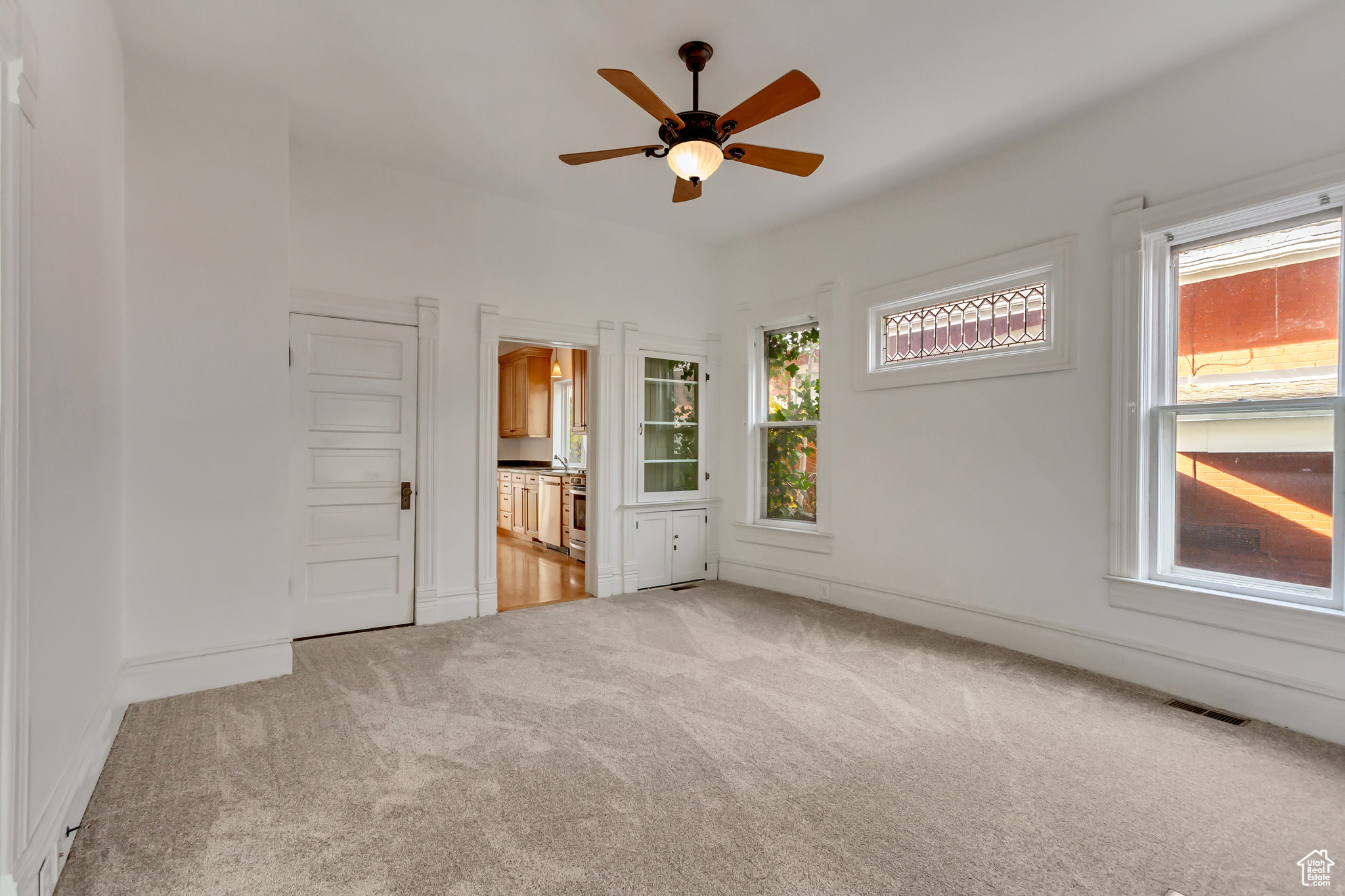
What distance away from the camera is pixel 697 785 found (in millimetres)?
2322

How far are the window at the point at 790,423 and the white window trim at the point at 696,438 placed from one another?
55 centimetres

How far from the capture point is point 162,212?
10.3 feet

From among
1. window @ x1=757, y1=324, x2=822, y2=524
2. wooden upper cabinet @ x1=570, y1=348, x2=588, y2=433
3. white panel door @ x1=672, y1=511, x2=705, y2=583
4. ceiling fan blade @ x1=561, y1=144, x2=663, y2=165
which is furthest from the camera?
wooden upper cabinet @ x1=570, y1=348, x2=588, y2=433

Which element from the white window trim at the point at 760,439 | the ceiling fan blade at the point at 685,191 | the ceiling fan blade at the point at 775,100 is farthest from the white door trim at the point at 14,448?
the white window trim at the point at 760,439

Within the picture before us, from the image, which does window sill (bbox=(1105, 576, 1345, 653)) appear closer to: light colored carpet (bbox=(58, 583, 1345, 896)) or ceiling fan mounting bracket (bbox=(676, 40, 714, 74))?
light colored carpet (bbox=(58, 583, 1345, 896))

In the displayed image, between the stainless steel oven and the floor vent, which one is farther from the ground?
the stainless steel oven

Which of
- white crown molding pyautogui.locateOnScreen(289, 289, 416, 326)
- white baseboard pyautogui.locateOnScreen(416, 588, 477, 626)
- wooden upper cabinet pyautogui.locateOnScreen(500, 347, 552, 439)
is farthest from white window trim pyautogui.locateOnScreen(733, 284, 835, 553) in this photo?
wooden upper cabinet pyautogui.locateOnScreen(500, 347, 552, 439)

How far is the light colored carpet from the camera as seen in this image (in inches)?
72.9

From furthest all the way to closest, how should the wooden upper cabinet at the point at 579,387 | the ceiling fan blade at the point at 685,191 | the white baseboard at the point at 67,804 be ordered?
the wooden upper cabinet at the point at 579,387 → the ceiling fan blade at the point at 685,191 → the white baseboard at the point at 67,804

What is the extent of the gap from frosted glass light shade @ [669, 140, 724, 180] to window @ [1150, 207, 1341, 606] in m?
2.33

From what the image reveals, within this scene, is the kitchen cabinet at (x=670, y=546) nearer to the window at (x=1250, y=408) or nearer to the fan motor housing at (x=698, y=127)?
the fan motor housing at (x=698, y=127)

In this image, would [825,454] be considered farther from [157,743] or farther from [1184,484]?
[157,743]

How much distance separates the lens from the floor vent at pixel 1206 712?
2.89 meters

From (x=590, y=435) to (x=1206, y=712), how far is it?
4091 millimetres
